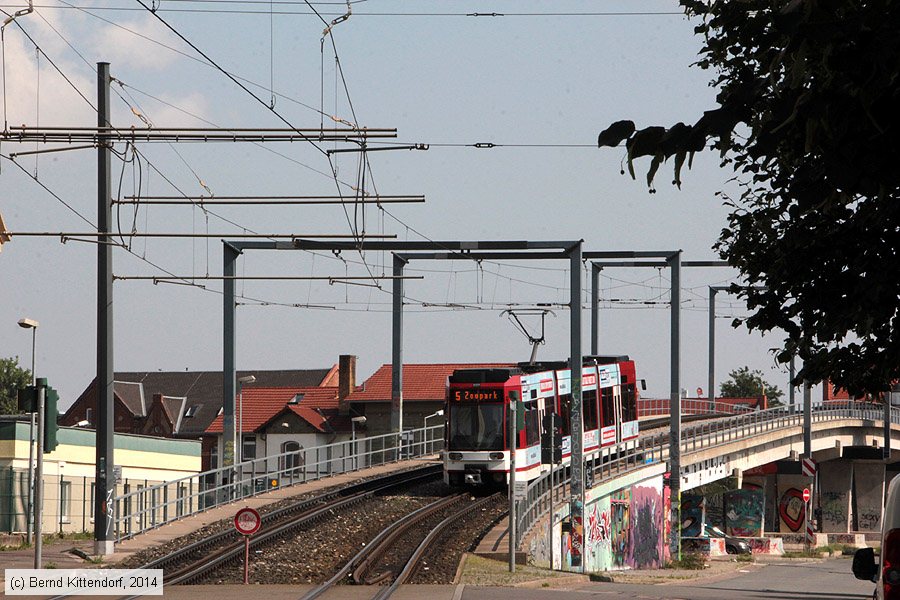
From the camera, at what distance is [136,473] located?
54438 millimetres

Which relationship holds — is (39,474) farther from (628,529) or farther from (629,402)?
(628,529)

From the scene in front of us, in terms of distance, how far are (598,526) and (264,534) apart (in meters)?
18.0

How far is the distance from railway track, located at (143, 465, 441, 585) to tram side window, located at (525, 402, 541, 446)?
13.6 feet

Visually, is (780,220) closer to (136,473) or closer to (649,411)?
(136,473)

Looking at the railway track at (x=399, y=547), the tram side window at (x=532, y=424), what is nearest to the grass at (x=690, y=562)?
the tram side window at (x=532, y=424)

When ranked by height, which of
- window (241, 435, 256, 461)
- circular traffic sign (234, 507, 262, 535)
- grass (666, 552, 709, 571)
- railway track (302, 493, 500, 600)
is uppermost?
circular traffic sign (234, 507, 262, 535)

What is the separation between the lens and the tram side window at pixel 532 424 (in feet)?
122


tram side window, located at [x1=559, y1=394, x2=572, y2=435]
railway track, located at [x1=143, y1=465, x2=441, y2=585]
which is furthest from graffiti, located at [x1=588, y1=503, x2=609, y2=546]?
railway track, located at [x1=143, y1=465, x2=441, y2=585]

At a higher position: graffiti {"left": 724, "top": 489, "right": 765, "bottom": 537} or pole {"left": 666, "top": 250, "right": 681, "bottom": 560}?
pole {"left": 666, "top": 250, "right": 681, "bottom": 560}

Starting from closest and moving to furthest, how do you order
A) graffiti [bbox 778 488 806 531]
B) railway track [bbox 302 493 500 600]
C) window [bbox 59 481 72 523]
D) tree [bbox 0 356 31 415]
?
railway track [bbox 302 493 500 600] → window [bbox 59 481 72 523] → graffiti [bbox 778 488 806 531] → tree [bbox 0 356 31 415]

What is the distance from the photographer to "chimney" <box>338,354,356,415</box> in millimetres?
86312

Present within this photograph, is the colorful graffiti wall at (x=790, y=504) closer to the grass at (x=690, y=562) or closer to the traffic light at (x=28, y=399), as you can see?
the grass at (x=690, y=562)

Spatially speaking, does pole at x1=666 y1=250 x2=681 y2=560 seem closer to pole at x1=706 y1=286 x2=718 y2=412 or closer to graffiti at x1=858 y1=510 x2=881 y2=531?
pole at x1=706 y1=286 x2=718 y2=412

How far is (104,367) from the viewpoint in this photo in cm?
2608
